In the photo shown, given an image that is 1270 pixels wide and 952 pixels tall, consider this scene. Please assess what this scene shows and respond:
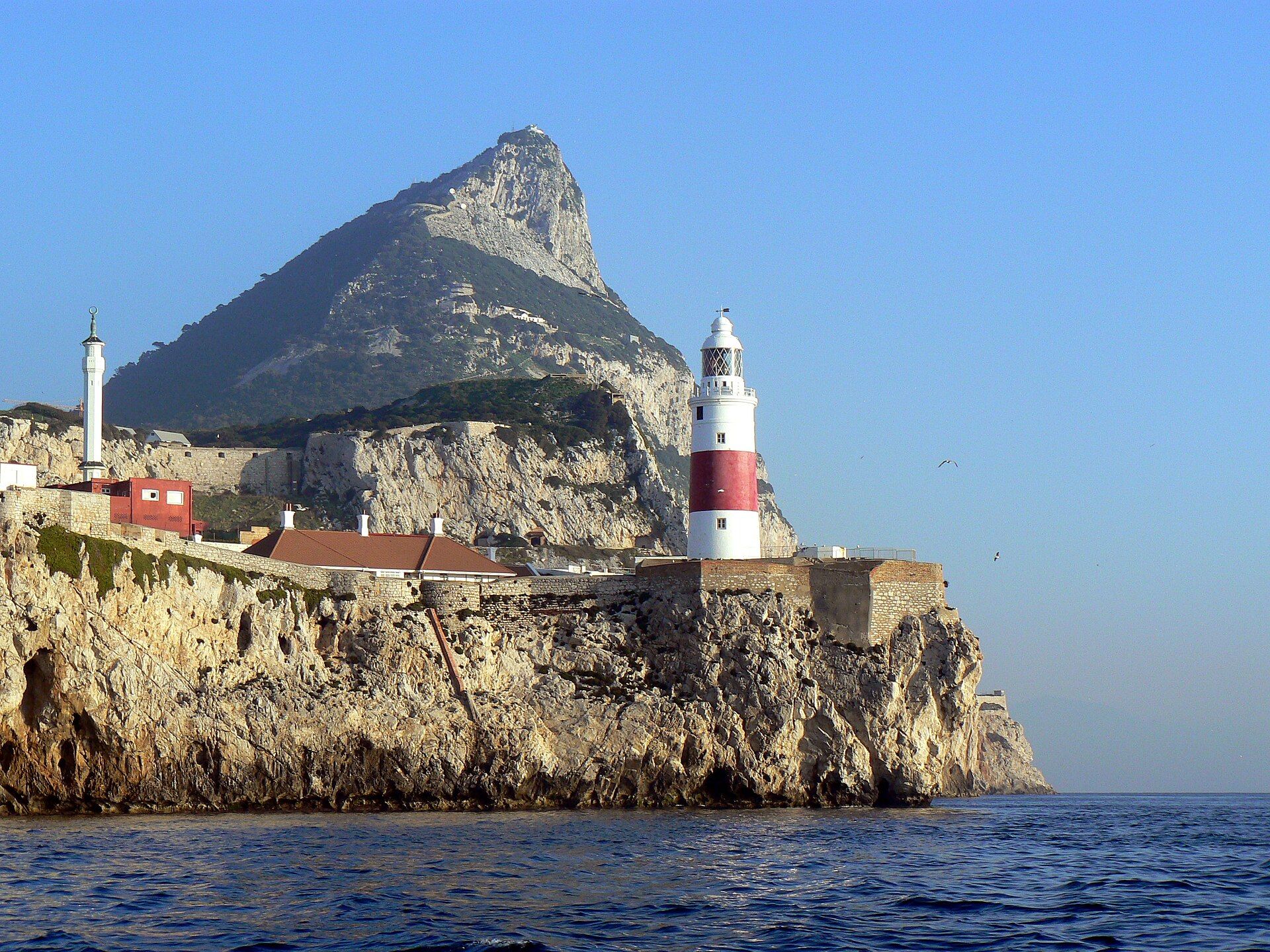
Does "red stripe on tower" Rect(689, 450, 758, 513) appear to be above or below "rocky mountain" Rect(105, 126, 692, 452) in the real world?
below

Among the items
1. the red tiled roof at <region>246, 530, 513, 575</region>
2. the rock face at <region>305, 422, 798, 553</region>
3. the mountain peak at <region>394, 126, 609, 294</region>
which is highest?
the mountain peak at <region>394, 126, 609, 294</region>

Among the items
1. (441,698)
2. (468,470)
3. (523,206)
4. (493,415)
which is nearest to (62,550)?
(441,698)

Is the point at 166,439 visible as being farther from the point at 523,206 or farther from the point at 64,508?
the point at 523,206

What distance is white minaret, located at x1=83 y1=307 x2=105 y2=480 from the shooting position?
60.3m

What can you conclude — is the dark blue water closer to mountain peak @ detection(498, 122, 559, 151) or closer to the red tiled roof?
the red tiled roof

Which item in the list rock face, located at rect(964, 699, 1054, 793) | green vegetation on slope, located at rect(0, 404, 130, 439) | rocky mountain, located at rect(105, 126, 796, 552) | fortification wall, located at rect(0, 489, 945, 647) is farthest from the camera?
rocky mountain, located at rect(105, 126, 796, 552)

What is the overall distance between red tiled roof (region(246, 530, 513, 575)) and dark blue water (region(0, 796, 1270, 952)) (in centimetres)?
1470

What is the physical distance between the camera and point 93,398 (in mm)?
60969

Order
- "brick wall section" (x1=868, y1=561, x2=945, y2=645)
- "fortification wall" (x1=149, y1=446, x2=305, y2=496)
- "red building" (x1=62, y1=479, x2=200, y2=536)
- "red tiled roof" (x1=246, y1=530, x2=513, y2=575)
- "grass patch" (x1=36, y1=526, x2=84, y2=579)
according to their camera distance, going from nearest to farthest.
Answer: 1. "grass patch" (x1=36, y1=526, x2=84, y2=579)
2. "brick wall section" (x1=868, y1=561, x2=945, y2=645)
3. "red tiled roof" (x1=246, y1=530, x2=513, y2=575)
4. "red building" (x1=62, y1=479, x2=200, y2=536)
5. "fortification wall" (x1=149, y1=446, x2=305, y2=496)

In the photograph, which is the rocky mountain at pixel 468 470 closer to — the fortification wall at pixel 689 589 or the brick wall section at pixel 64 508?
the fortification wall at pixel 689 589

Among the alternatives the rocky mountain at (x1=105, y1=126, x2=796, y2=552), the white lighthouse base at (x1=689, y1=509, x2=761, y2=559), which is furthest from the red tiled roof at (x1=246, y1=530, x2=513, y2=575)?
the rocky mountain at (x1=105, y1=126, x2=796, y2=552)

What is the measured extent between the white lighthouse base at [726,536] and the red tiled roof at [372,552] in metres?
7.72

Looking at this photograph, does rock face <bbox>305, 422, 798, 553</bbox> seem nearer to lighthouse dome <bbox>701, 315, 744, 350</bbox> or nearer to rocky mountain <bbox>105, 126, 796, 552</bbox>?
rocky mountain <bbox>105, 126, 796, 552</bbox>

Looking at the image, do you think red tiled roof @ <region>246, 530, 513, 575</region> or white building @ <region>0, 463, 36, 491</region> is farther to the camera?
red tiled roof @ <region>246, 530, 513, 575</region>
